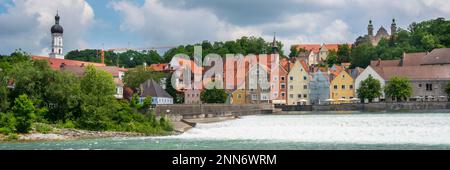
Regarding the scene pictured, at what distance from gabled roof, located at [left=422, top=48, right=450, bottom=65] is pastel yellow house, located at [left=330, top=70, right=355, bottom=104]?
12150 millimetres

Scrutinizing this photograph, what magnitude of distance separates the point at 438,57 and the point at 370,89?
1521cm

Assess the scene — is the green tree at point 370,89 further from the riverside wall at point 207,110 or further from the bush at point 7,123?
the bush at point 7,123

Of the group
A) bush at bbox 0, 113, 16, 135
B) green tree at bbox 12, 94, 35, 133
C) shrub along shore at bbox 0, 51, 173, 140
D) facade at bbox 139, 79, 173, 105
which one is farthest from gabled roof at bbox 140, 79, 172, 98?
bush at bbox 0, 113, 16, 135

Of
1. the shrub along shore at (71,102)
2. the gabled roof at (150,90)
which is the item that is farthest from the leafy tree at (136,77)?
the shrub along shore at (71,102)

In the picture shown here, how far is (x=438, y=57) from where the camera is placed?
90.7 metres

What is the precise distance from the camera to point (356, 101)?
281 ft

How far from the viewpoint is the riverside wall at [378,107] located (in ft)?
247

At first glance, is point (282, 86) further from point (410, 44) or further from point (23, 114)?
point (23, 114)

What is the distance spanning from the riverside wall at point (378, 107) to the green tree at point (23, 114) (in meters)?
50.3

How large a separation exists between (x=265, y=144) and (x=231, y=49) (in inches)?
3653

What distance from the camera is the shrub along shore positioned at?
3722 centimetres

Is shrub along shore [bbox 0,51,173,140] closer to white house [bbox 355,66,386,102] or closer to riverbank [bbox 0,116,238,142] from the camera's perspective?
riverbank [bbox 0,116,238,142]
